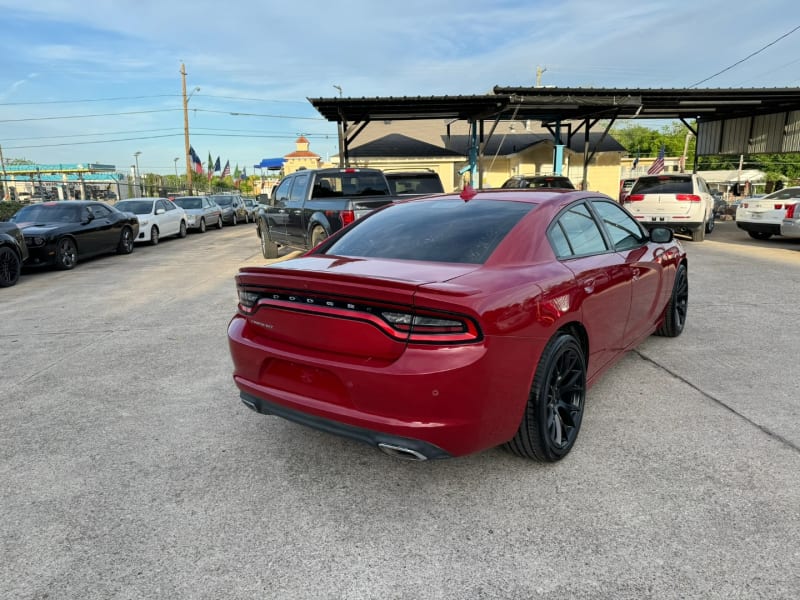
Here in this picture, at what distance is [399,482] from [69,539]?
159 centimetres

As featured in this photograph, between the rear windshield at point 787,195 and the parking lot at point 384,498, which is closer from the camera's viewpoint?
the parking lot at point 384,498

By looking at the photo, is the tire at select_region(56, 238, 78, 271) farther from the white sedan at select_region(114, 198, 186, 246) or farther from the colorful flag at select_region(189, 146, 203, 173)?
the colorful flag at select_region(189, 146, 203, 173)

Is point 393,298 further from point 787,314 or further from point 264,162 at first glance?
point 264,162

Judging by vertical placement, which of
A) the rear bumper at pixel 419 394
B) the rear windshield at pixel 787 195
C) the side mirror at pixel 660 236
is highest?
the rear windshield at pixel 787 195

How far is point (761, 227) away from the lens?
1430cm

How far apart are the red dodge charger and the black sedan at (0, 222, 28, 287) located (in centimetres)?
853

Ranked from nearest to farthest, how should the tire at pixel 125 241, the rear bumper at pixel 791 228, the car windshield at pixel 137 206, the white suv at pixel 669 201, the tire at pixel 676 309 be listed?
the tire at pixel 676 309 < the rear bumper at pixel 791 228 < the white suv at pixel 669 201 < the tire at pixel 125 241 < the car windshield at pixel 137 206

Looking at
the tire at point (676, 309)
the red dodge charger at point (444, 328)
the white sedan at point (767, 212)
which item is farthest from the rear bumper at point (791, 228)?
the red dodge charger at point (444, 328)

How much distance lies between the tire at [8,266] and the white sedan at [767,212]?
16541mm

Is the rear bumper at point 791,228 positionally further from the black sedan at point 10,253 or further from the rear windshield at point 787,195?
the black sedan at point 10,253

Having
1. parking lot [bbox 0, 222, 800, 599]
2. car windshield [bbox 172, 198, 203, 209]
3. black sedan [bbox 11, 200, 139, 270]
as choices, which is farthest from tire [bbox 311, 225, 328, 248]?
car windshield [bbox 172, 198, 203, 209]

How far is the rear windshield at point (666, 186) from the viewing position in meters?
13.7

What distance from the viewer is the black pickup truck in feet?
29.8

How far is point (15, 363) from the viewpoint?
523cm
